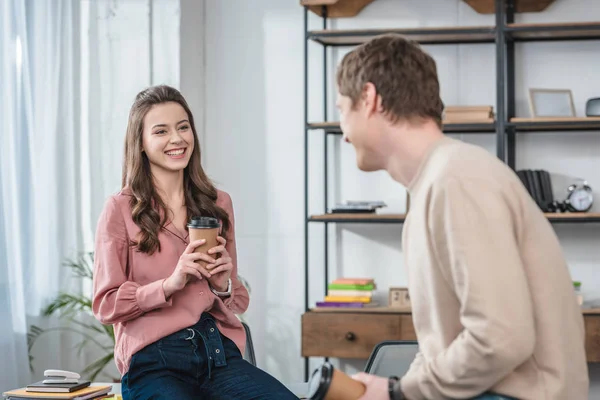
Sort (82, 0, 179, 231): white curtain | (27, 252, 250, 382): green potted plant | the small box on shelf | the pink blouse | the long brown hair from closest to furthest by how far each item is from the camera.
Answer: the pink blouse → the long brown hair → (27, 252, 250, 382): green potted plant → the small box on shelf → (82, 0, 179, 231): white curtain

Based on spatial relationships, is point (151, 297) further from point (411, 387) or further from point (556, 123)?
point (556, 123)

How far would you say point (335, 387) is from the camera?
145 centimetres

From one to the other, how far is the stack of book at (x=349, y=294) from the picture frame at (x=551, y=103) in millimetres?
1126

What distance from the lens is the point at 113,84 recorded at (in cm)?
427

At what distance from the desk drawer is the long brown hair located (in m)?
1.57

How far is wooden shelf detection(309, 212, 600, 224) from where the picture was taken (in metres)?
3.93

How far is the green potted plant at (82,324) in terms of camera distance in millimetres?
3908

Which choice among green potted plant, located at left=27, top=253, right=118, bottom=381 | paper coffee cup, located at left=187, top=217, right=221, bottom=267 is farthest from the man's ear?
green potted plant, located at left=27, top=253, right=118, bottom=381

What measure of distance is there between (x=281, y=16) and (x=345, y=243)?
124cm

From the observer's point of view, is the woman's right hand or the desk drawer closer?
the woman's right hand

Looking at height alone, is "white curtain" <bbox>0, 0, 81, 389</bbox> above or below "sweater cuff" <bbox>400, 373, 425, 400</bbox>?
above

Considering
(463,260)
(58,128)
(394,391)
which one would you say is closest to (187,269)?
(394,391)

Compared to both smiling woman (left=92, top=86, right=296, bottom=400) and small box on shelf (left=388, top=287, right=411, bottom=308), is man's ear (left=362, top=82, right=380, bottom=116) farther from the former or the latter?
small box on shelf (left=388, top=287, right=411, bottom=308)

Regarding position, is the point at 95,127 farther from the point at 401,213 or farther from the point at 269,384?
the point at 269,384
